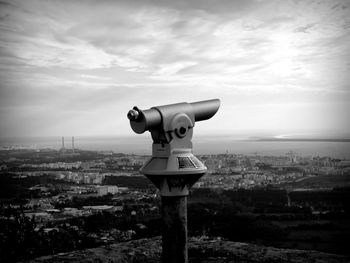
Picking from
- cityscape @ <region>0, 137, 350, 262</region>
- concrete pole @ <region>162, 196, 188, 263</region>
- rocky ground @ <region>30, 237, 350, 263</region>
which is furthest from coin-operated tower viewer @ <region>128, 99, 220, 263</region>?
cityscape @ <region>0, 137, 350, 262</region>

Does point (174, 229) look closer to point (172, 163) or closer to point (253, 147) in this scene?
point (172, 163)

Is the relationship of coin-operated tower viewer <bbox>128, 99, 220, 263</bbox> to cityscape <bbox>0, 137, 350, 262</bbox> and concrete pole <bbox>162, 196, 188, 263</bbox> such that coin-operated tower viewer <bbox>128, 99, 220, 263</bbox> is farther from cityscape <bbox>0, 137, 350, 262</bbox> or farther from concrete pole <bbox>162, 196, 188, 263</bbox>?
cityscape <bbox>0, 137, 350, 262</bbox>

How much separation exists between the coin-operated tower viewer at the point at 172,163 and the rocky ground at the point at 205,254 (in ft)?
3.41

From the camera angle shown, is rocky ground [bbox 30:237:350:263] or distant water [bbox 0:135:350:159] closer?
rocky ground [bbox 30:237:350:263]

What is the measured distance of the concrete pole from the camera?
303cm

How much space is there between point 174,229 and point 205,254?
52.9 inches

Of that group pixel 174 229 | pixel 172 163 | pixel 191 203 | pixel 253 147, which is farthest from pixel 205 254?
pixel 253 147

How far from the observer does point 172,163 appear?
2895mm

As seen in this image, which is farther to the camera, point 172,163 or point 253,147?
point 253,147

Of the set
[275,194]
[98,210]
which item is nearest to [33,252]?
[98,210]

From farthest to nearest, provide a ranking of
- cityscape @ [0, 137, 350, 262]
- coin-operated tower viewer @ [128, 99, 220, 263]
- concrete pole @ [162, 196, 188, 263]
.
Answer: cityscape @ [0, 137, 350, 262] < concrete pole @ [162, 196, 188, 263] < coin-operated tower viewer @ [128, 99, 220, 263]

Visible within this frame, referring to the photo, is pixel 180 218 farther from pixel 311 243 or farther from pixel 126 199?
pixel 126 199

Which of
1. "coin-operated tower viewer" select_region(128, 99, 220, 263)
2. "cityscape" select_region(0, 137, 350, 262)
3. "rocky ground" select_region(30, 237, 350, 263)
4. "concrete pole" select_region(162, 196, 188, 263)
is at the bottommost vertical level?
"cityscape" select_region(0, 137, 350, 262)

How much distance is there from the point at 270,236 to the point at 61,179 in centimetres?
987
